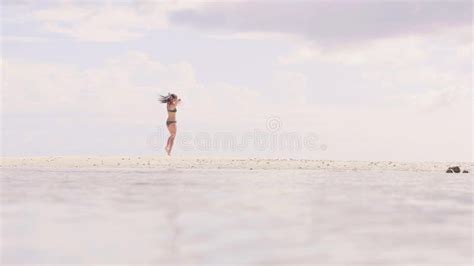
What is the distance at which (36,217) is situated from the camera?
1224cm

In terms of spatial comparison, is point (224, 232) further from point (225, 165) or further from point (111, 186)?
point (225, 165)

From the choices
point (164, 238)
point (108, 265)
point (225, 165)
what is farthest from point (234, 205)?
point (225, 165)

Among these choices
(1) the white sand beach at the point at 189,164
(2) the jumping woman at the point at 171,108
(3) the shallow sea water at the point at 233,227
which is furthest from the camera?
(1) the white sand beach at the point at 189,164

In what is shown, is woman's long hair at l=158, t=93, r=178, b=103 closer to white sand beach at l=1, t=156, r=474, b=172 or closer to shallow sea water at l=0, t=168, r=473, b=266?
white sand beach at l=1, t=156, r=474, b=172

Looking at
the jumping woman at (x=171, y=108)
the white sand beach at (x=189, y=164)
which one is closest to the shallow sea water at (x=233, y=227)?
the jumping woman at (x=171, y=108)

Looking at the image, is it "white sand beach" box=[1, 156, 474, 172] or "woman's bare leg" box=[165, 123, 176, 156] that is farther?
"white sand beach" box=[1, 156, 474, 172]

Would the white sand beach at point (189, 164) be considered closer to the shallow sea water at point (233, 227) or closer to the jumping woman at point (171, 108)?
the jumping woman at point (171, 108)

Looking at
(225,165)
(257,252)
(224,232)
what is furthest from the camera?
(225,165)

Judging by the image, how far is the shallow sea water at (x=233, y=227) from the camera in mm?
8352

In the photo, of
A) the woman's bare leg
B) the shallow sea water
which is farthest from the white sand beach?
the shallow sea water

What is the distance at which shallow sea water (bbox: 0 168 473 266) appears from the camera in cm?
835

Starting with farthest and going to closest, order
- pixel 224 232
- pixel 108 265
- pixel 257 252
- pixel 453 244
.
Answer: pixel 224 232 < pixel 453 244 < pixel 257 252 < pixel 108 265

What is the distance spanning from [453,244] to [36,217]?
306 inches

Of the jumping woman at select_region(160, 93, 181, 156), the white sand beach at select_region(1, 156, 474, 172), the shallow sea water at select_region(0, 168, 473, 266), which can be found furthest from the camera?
the white sand beach at select_region(1, 156, 474, 172)
